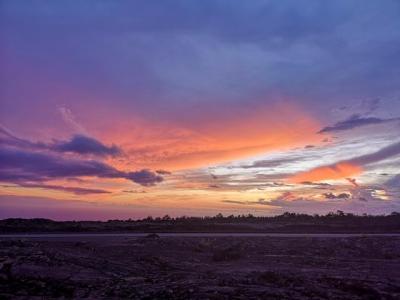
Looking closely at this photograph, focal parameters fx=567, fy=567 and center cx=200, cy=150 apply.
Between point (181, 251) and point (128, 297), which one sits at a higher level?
point (181, 251)

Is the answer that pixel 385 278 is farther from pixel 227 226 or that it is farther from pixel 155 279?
pixel 227 226

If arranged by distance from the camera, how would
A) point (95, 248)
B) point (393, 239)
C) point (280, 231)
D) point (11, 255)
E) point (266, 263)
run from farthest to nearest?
point (280, 231) → point (393, 239) → point (95, 248) → point (266, 263) → point (11, 255)

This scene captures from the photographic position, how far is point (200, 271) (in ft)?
81.5

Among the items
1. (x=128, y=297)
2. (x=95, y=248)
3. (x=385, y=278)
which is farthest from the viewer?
(x=95, y=248)

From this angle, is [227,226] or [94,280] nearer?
[94,280]

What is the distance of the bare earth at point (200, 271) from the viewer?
19688 millimetres

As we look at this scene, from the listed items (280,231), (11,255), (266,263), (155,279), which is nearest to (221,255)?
(266,263)

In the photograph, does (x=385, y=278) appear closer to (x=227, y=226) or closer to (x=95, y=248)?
(x=95, y=248)

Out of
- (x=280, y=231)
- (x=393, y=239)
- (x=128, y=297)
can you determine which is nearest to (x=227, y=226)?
(x=280, y=231)

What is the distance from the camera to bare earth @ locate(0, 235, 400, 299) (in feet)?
64.6

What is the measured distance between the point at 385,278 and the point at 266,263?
6.46 m

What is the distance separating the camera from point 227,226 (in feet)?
188

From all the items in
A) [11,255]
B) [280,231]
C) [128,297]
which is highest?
[280,231]

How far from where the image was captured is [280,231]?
54.0 meters
